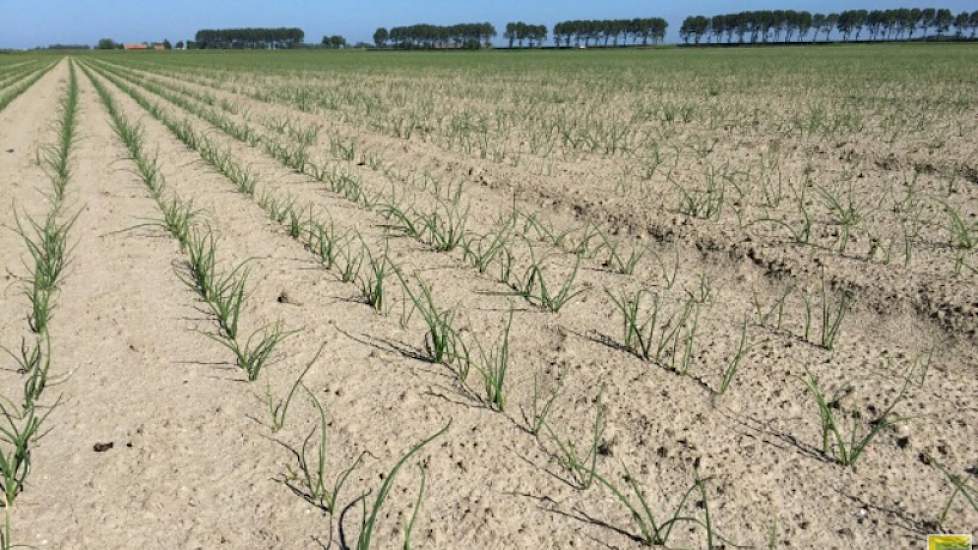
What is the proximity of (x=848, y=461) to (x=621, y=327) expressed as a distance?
99cm

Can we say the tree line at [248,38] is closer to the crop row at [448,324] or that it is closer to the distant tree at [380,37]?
the distant tree at [380,37]

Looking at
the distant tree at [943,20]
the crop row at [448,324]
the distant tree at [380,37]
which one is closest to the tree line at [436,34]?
the distant tree at [380,37]

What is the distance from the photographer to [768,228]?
348 centimetres

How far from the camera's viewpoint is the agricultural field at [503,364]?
5.13ft

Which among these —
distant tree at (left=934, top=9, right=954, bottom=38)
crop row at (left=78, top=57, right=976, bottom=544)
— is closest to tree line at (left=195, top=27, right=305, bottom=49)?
distant tree at (left=934, top=9, right=954, bottom=38)

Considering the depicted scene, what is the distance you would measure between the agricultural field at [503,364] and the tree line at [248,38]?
147034 mm

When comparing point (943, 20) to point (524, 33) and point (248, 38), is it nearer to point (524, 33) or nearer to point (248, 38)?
point (524, 33)

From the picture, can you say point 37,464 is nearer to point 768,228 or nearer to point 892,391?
point 892,391

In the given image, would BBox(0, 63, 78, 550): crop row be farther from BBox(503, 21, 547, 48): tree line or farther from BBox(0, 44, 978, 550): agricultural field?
BBox(503, 21, 547, 48): tree line

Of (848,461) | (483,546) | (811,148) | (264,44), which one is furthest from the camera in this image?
(264,44)

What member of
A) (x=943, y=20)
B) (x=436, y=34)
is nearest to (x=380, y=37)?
(x=436, y=34)

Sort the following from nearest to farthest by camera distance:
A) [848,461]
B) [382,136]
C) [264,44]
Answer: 1. [848,461]
2. [382,136]
3. [264,44]

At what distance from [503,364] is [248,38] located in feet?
516

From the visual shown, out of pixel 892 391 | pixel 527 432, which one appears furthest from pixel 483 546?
pixel 892 391
